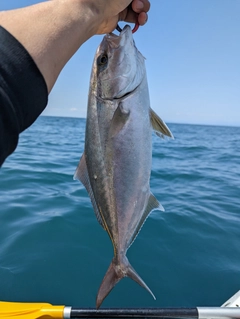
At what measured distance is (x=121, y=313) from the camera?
240cm

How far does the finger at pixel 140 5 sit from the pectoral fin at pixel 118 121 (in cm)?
75

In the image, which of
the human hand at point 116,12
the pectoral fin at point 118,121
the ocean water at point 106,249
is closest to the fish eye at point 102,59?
the human hand at point 116,12

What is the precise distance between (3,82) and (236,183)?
868 centimetres

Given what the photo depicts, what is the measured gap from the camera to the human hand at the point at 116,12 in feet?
4.64

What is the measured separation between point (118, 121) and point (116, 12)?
630mm

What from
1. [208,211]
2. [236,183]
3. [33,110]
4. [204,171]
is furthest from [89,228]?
[204,171]

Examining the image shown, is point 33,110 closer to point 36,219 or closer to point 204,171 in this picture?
point 36,219

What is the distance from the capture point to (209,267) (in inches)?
151

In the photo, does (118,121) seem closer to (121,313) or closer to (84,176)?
(84,176)

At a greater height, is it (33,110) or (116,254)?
(33,110)

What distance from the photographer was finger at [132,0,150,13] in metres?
1.88

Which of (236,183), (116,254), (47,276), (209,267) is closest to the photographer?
(116,254)

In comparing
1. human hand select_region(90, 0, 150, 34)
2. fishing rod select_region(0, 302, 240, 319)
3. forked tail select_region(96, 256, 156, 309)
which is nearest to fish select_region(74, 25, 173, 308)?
forked tail select_region(96, 256, 156, 309)

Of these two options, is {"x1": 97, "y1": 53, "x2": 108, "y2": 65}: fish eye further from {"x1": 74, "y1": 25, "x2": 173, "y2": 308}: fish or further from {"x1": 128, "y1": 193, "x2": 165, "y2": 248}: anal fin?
{"x1": 128, "y1": 193, "x2": 165, "y2": 248}: anal fin
